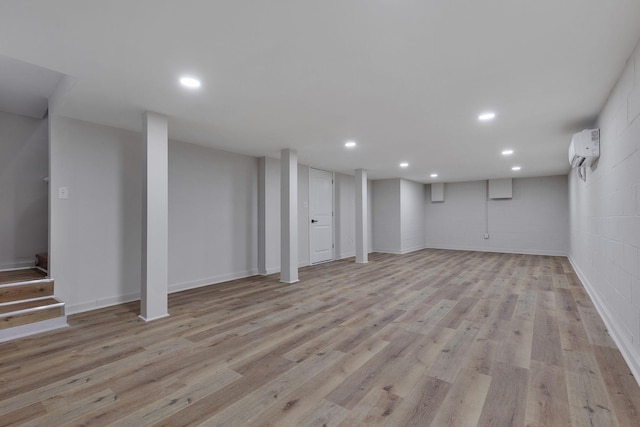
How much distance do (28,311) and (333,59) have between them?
3.55m

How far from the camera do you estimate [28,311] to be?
279 centimetres

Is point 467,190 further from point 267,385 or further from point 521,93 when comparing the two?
point 267,385

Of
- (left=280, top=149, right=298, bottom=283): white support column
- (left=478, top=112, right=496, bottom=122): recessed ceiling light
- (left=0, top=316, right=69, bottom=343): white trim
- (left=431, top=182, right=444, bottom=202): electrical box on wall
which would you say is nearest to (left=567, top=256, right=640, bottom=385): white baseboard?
(left=478, top=112, right=496, bottom=122): recessed ceiling light

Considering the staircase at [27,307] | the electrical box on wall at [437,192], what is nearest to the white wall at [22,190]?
the staircase at [27,307]

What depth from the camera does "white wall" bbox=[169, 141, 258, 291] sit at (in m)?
4.39

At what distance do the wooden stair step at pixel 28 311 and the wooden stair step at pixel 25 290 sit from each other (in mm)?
93

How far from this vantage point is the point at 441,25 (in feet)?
5.81

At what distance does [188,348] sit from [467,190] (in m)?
9.25

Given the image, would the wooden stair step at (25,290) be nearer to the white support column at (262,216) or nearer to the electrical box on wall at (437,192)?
the white support column at (262,216)

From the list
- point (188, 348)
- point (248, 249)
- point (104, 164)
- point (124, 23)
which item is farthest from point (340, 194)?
point (124, 23)

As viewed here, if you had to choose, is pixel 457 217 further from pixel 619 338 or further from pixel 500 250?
pixel 619 338

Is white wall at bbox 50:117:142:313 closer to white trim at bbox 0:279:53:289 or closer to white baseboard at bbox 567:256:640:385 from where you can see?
white trim at bbox 0:279:53:289

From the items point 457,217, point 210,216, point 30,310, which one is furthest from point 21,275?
point 457,217

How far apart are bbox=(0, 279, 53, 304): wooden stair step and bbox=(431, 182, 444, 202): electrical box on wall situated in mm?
9577
